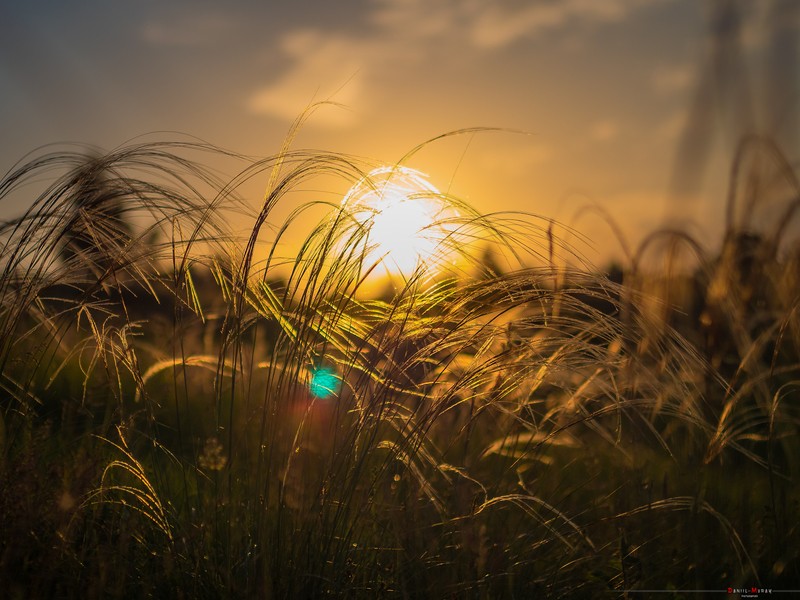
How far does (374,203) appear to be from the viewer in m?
2.20

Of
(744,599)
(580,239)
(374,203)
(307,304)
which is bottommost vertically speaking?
(744,599)

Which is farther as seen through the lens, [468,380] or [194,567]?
[468,380]

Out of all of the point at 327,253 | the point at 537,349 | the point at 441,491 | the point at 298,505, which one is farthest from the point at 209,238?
the point at 441,491

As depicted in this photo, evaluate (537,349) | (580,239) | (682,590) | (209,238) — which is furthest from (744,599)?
(209,238)

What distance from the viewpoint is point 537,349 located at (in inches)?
79.6

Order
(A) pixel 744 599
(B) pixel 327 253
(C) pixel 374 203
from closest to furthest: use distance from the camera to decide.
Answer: (A) pixel 744 599 → (B) pixel 327 253 → (C) pixel 374 203

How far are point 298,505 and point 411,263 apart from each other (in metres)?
0.73

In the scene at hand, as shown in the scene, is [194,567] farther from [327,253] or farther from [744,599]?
[744,599]

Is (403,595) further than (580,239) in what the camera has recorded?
No

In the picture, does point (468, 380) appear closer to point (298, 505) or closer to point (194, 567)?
point (298, 505)

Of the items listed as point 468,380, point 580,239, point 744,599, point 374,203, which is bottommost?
point 744,599

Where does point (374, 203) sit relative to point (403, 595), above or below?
above

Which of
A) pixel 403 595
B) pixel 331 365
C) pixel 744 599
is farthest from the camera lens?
pixel 331 365

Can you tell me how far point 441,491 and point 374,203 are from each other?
39.7 inches
